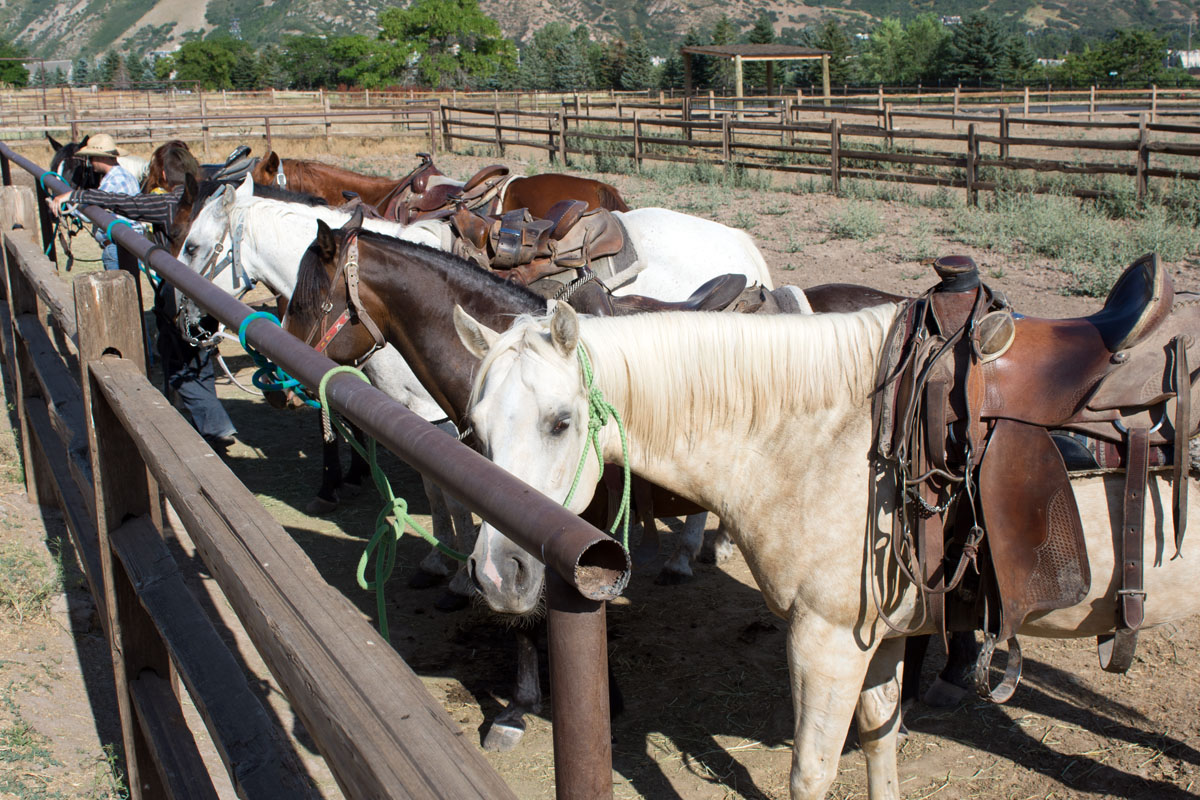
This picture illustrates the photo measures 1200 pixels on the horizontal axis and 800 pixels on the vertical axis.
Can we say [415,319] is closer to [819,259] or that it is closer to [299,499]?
[299,499]

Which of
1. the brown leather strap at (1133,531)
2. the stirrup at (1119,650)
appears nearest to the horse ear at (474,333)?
the brown leather strap at (1133,531)

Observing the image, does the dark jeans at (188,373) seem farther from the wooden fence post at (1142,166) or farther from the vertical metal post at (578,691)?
the wooden fence post at (1142,166)

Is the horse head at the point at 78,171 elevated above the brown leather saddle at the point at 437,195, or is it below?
above

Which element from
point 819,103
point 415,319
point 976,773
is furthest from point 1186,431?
point 819,103

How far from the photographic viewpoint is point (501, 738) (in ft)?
10.5

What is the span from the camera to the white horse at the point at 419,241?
4441 millimetres

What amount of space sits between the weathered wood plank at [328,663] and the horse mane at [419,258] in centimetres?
170

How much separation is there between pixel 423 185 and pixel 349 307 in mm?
3012

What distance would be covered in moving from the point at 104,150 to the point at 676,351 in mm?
6656

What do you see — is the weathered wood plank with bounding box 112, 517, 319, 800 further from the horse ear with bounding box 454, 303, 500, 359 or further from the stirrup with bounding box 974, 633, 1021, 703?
the stirrup with bounding box 974, 633, 1021, 703

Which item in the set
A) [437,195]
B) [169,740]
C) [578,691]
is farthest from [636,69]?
[578,691]

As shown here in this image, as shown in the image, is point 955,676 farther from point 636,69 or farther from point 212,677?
point 636,69

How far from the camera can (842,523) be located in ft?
7.25

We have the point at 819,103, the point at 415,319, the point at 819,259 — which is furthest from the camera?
the point at 819,103
